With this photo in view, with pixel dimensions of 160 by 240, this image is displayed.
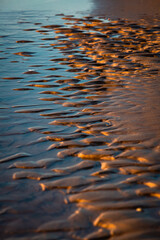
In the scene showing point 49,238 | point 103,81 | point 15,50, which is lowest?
point 49,238

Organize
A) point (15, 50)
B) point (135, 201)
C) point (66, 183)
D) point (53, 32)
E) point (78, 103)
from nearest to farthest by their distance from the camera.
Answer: point (135, 201) → point (66, 183) → point (78, 103) → point (15, 50) → point (53, 32)

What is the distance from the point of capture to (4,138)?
107 inches

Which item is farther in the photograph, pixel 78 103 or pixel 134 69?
pixel 134 69

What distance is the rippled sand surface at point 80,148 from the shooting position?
1.67m

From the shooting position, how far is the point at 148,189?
1.93 meters

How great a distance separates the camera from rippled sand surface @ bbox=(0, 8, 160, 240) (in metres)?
1.67

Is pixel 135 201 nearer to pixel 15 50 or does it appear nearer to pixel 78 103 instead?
pixel 78 103

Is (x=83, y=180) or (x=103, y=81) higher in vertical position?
(x=103, y=81)

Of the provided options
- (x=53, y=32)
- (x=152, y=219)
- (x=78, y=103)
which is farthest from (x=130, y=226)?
(x=53, y=32)

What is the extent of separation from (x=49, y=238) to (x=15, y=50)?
237 inches

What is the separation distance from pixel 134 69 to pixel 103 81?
39.9 inches

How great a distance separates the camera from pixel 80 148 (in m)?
2.51

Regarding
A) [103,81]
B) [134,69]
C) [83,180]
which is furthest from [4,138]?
[134,69]

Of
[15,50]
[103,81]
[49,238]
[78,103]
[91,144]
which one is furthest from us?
[15,50]
